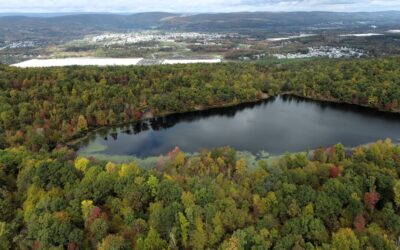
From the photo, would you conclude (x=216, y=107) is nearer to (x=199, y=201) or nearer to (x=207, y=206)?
(x=199, y=201)

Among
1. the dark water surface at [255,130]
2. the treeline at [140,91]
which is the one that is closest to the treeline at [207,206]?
the dark water surface at [255,130]

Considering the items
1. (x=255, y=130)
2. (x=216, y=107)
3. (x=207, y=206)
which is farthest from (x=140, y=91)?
(x=207, y=206)

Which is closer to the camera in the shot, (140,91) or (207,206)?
(207,206)

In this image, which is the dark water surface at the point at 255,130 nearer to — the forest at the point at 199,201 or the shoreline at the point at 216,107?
the shoreline at the point at 216,107

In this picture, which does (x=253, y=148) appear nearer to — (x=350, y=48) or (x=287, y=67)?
(x=287, y=67)

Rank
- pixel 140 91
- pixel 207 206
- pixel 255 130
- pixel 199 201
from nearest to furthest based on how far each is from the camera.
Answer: pixel 207 206
pixel 199 201
pixel 255 130
pixel 140 91

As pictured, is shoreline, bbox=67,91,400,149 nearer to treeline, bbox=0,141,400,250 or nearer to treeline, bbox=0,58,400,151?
treeline, bbox=0,58,400,151
